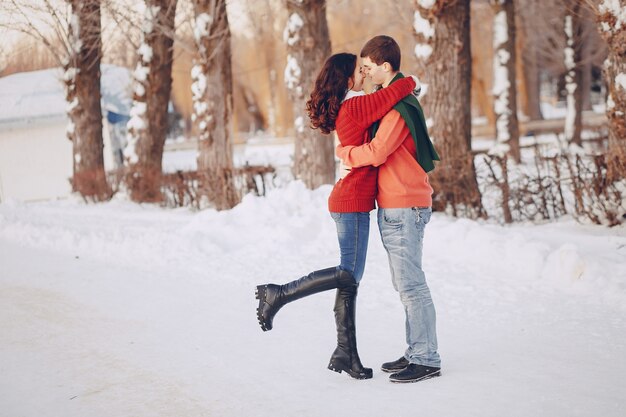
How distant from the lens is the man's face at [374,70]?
13.7 feet

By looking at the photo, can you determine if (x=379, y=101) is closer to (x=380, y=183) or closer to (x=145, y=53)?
(x=380, y=183)

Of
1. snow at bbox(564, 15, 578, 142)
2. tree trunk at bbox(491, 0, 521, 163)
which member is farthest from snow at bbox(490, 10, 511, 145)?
snow at bbox(564, 15, 578, 142)

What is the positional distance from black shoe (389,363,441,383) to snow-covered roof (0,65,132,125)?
70.4 feet

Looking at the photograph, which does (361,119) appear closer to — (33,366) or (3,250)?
(33,366)

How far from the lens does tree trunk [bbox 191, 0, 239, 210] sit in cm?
1393

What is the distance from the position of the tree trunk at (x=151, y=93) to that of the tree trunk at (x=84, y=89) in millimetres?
1557

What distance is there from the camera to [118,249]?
9.22 m

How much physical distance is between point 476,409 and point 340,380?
937mm

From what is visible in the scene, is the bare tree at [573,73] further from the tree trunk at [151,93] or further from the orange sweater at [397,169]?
the orange sweater at [397,169]

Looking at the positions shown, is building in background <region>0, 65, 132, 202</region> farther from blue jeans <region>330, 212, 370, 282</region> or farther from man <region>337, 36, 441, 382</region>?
man <region>337, 36, 441, 382</region>

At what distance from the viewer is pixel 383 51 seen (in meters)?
4.16

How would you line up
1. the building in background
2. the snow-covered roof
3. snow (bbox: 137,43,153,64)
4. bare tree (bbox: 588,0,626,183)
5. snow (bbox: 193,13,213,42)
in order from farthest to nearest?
1. the snow-covered roof
2. the building in background
3. snow (bbox: 137,43,153,64)
4. snow (bbox: 193,13,213,42)
5. bare tree (bbox: 588,0,626,183)

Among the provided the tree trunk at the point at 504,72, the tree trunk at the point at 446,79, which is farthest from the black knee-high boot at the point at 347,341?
the tree trunk at the point at 504,72

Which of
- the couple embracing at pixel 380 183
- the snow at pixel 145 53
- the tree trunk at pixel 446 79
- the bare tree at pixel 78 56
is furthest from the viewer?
the bare tree at pixel 78 56
